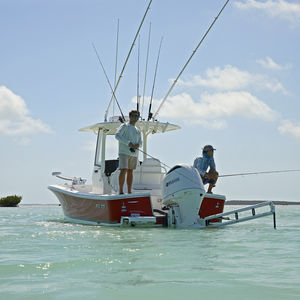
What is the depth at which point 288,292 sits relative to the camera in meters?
3.02

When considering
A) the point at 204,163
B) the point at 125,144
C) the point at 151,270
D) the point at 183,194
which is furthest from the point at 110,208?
the point at 151,270

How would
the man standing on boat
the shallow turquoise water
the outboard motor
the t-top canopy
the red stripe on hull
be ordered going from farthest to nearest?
1. the t-top canopy
2. the man standing on boat
3. the red stripe on hull
4. the outboard motor
5. the shallow turquoise water

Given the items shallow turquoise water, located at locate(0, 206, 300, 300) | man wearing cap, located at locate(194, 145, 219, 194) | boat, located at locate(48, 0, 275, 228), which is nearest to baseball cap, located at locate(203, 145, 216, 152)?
man wearing cap, located at locate(194, 145, 219, 194)

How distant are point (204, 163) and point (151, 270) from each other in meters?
6.28

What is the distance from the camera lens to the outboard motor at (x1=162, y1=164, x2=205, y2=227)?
324 inches

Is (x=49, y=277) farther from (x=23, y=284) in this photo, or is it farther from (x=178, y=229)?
(x=178, y=229)

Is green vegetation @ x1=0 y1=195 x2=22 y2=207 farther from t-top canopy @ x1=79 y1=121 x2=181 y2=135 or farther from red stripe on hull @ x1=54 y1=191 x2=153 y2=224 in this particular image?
red stripe on hull @ x1=54 y1=191 x2=153 y2=224

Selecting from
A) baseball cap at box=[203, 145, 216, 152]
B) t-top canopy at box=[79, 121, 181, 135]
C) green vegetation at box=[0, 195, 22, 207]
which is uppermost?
green vegetation at box=[0, 195, 22, 207]

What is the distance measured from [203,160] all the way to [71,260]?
5943mm

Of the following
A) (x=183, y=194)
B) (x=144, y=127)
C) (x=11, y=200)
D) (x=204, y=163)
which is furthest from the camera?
(x=11, y=200)

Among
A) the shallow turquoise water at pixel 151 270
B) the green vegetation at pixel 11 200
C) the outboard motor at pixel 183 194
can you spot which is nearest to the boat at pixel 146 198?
the outboard motor at pixel 183 194

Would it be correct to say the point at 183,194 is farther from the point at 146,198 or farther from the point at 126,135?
the point at 126,135

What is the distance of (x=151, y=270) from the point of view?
3.80m

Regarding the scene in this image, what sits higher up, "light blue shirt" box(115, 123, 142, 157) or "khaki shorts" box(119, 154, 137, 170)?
"light blue shirt" box(115, 123, 142, 157)
